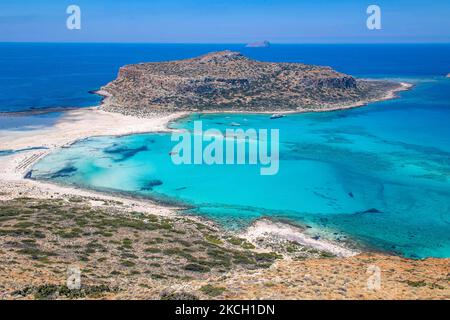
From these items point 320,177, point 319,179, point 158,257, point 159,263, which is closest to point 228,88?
point 320,177

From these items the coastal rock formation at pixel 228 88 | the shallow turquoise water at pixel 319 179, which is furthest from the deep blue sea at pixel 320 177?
the coastal rock formation at pixel 228 88

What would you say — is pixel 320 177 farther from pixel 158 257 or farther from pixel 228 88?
pixel 228 88

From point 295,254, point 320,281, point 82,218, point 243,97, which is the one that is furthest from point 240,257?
point 243,97

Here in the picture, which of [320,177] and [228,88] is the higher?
[228,88]

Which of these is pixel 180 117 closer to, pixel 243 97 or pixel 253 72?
pixel 243 97

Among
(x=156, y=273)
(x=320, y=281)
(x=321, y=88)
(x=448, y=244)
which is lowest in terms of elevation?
(x=448, y=244)

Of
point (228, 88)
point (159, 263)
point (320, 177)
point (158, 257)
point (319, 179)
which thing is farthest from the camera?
point (228, 88)

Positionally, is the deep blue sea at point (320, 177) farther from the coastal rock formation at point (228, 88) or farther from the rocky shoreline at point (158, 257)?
the coastal rock formation at point (228, 88)
